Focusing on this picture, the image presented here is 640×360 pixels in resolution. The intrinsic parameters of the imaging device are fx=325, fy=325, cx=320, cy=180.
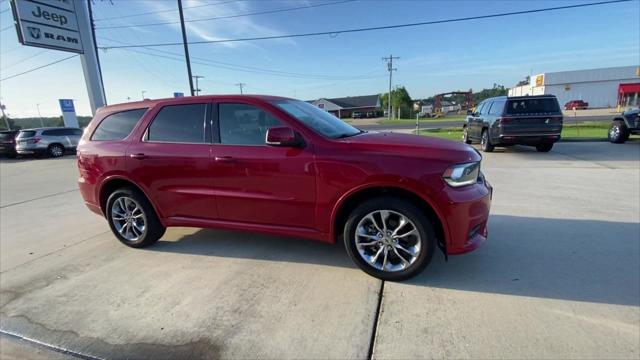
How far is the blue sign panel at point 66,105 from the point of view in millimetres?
23156

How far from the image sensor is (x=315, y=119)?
138 inches

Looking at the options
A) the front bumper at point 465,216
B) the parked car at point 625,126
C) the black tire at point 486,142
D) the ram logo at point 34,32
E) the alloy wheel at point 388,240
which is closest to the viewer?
the front bumper at point 465,216

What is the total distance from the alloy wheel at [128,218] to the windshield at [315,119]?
A: 2.17 metres

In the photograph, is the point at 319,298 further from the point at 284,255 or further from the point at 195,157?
the point at 195,157

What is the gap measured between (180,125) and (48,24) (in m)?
19.6

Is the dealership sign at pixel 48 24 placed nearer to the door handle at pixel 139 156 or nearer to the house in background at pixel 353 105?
the door handle at pixel 139 156

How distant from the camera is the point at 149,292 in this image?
9.91ft

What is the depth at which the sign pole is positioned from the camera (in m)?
18.4

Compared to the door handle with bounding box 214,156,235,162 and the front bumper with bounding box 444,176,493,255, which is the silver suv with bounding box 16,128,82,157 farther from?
the front bumper with bounding box 444,176,493,255

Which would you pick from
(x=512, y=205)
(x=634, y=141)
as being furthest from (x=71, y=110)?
(x=634, y=141)

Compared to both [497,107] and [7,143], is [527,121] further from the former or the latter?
[7,143]

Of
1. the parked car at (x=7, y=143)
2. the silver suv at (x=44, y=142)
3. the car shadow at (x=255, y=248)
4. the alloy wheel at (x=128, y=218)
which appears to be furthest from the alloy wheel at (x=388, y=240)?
the parked car at (x=7, y=143)

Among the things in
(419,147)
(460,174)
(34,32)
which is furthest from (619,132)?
(34,32)

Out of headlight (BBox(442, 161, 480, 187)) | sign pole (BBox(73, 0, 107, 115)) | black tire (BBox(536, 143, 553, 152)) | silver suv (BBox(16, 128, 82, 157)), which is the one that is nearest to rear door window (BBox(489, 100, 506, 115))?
black tire (BBox(536, 143, 553, 152))
